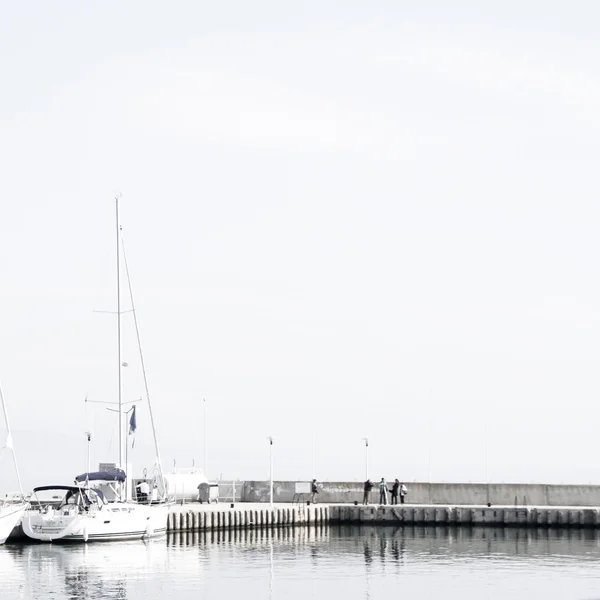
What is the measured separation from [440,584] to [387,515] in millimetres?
27719

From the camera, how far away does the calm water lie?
4750 centimetres

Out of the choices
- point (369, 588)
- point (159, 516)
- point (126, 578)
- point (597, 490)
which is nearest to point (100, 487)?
point (159, 516)

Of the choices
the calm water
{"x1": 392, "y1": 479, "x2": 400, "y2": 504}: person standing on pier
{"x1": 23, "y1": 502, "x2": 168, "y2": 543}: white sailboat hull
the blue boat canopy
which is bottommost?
the calm water

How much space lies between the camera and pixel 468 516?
251 ft

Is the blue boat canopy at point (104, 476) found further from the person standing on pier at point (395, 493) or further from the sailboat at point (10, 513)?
the person standing on pier at point (395, 493)

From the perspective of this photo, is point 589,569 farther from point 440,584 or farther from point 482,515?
point 482,515

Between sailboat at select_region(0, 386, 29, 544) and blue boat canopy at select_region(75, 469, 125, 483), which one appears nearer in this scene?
sailboat at select_region(0, 386, 29, 544)

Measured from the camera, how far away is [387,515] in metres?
77.9

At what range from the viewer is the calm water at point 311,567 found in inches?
1870

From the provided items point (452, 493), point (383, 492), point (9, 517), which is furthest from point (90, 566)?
point (452, 493)

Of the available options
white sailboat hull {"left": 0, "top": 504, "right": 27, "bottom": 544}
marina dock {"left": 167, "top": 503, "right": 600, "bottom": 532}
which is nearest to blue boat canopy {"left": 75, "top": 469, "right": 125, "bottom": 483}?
marina dock {"left": 167, "top": 503, "right": 600, "bottom": 532}

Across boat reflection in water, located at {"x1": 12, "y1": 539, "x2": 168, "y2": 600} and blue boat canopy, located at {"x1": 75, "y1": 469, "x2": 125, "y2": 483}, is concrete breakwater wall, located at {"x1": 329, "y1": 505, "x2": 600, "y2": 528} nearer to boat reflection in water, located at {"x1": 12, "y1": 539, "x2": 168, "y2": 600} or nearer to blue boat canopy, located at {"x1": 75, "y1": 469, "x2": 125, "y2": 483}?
blue boat canopy, located at {"x1": 75, "y1": 469, "x2": 125, "y2": 483}

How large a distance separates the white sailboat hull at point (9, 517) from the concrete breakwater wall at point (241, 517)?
9545 mm

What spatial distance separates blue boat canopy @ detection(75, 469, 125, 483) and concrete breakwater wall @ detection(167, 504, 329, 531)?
11.4 ft
